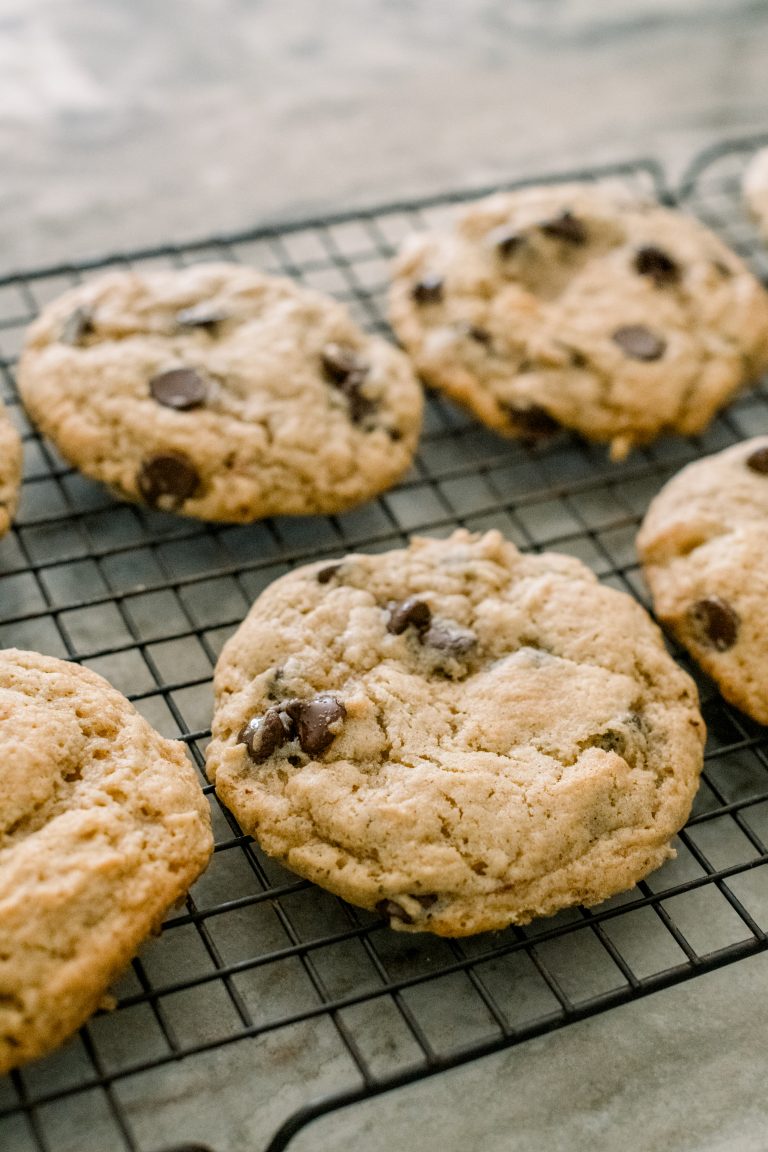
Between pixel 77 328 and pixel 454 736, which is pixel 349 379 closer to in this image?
pixel 77 328

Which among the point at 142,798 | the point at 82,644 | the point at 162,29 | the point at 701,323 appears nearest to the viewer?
the point at 142,798

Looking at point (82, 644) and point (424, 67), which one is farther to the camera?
point (424, 67)

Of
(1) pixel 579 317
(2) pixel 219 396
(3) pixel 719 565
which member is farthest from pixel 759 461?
(2) pixel 219 396

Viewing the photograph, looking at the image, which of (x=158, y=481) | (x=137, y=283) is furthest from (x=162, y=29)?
(x=158, y=481)

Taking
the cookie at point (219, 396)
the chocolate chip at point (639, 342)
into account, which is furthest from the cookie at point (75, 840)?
the chocolate chip at point (639, 342)

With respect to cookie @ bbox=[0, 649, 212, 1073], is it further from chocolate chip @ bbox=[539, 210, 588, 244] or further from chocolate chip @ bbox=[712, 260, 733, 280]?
chocolate chip @ bbox=[712, 260, 733, 280]

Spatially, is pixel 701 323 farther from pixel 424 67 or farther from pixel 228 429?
pixel 424 67

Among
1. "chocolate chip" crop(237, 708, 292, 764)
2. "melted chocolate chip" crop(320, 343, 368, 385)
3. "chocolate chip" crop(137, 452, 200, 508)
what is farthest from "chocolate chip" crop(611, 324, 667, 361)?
"chocolate chip" crop(237, 708, 292, 764)
